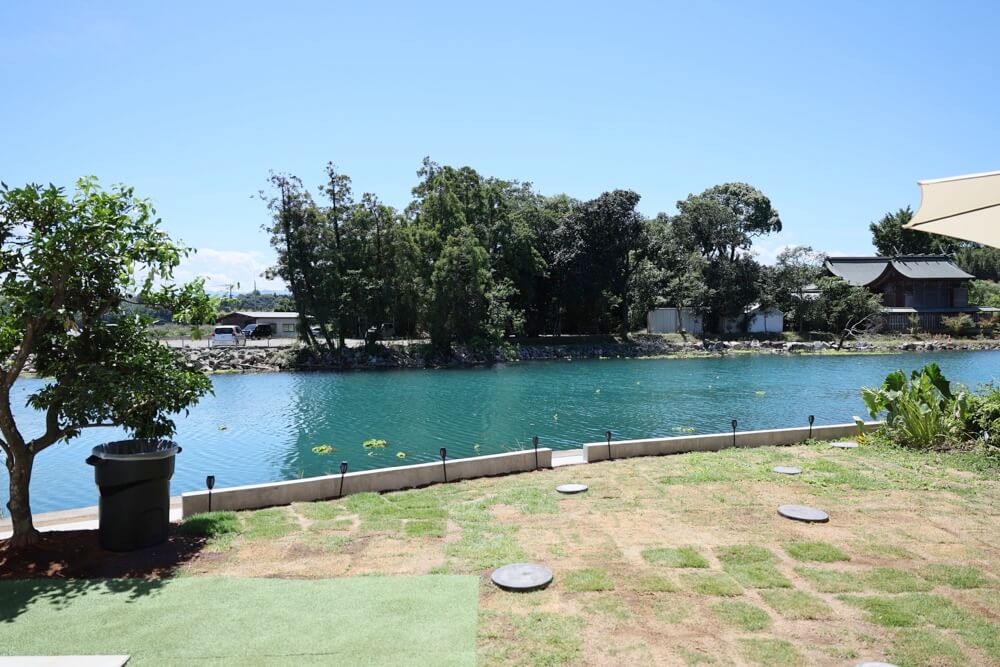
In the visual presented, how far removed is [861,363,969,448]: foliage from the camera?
905 cm

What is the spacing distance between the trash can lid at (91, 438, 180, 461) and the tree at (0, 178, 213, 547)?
0.65 ft

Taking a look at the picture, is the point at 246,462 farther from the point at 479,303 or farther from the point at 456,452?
the point at 479,303

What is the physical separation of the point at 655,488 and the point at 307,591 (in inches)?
166

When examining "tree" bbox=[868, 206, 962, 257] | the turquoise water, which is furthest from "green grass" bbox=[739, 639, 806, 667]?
"tree" bbox=[868, 206, 962, 257]

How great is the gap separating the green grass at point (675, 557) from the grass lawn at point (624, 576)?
23 mm

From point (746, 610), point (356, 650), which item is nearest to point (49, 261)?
point (356, 650)

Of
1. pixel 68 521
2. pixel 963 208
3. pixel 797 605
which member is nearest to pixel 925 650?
pixel 797 605

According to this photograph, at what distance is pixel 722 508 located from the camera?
6.26m

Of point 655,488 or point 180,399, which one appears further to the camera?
point 655,488

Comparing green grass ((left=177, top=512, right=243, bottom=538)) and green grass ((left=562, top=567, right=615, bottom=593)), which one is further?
green grass ((left=177, top=512, right=243, bottom=538))

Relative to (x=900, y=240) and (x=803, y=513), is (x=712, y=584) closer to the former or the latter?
(x=803, y=513)

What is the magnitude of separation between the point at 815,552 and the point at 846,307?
42.8 metres

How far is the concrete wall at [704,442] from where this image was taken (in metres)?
9.16

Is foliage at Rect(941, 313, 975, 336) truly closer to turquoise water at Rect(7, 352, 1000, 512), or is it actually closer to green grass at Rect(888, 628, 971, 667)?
turquoise water at Rect(7, 352, 1000, 512)
